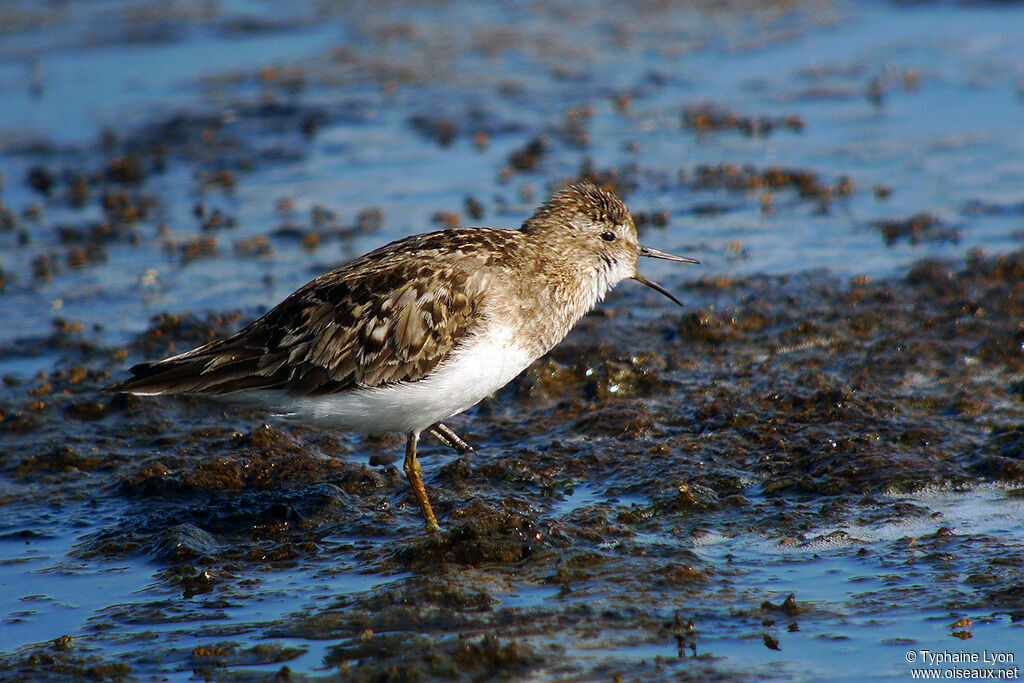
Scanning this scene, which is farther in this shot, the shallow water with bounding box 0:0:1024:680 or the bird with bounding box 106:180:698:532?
the bird with bounding box 106:180:698:532

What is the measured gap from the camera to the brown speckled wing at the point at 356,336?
22.7ft

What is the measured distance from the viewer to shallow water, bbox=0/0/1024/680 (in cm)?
588

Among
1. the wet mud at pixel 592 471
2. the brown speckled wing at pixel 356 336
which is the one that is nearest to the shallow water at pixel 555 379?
the wet mud at pixel 592 471

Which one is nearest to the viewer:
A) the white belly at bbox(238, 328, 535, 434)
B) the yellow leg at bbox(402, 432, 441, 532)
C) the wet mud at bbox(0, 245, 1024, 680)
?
the wet mud at bbox(0, 245, 1024, 680)

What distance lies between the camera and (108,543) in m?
7.00

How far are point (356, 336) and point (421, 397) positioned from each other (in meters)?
0.55

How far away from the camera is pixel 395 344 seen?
693cm

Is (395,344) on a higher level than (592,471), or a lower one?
higher

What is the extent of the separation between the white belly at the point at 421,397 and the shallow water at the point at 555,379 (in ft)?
1.97

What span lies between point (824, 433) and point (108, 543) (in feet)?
14.8

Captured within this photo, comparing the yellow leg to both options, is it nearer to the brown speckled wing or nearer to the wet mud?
the wet mud

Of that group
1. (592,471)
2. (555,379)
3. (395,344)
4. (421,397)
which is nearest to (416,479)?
(421,397)

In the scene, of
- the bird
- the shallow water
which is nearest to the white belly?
the bird

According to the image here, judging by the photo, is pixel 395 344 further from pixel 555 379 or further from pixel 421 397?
pixel 555 379
